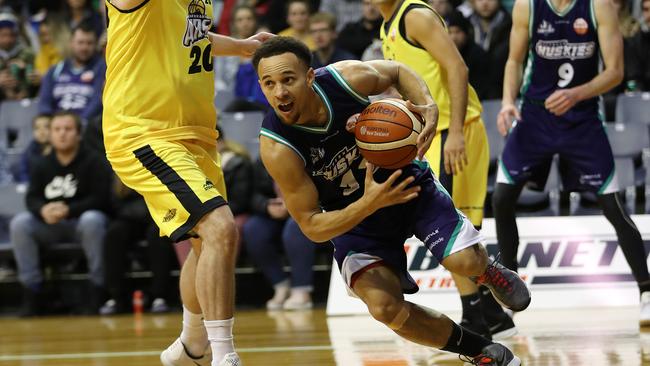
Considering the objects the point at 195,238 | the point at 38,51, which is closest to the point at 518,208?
the point at 195,238

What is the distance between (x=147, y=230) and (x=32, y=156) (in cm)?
134

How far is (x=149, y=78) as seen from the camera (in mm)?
4770

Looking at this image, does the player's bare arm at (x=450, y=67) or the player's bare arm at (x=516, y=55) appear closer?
the player's bare arm at (x=450, y=67)

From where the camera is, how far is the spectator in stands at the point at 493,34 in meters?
9.21

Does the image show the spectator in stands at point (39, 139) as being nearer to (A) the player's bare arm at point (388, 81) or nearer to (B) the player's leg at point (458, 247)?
(A) the player's bare arm at point (388, 81)

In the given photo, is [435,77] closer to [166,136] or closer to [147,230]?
[166,136]

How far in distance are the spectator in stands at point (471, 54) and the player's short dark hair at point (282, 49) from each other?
15.9 ft

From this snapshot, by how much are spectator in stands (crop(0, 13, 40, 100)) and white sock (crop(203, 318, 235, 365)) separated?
7306 mm

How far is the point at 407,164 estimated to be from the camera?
14.1 ft

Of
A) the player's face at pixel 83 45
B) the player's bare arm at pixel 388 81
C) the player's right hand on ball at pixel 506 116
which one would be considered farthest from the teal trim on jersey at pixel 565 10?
the player's face at pixel 83 45

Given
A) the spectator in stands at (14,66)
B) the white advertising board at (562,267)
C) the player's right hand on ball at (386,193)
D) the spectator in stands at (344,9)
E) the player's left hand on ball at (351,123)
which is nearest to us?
the player's right hand on ball at (386,193)

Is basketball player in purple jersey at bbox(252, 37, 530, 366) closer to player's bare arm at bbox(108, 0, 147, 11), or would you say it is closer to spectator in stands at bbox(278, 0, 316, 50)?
player's bare arm at bbox(108, 0, 147, 11)

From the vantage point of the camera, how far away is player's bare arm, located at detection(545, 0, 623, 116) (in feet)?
20.5

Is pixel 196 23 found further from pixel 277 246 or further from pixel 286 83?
pixel 277 246
